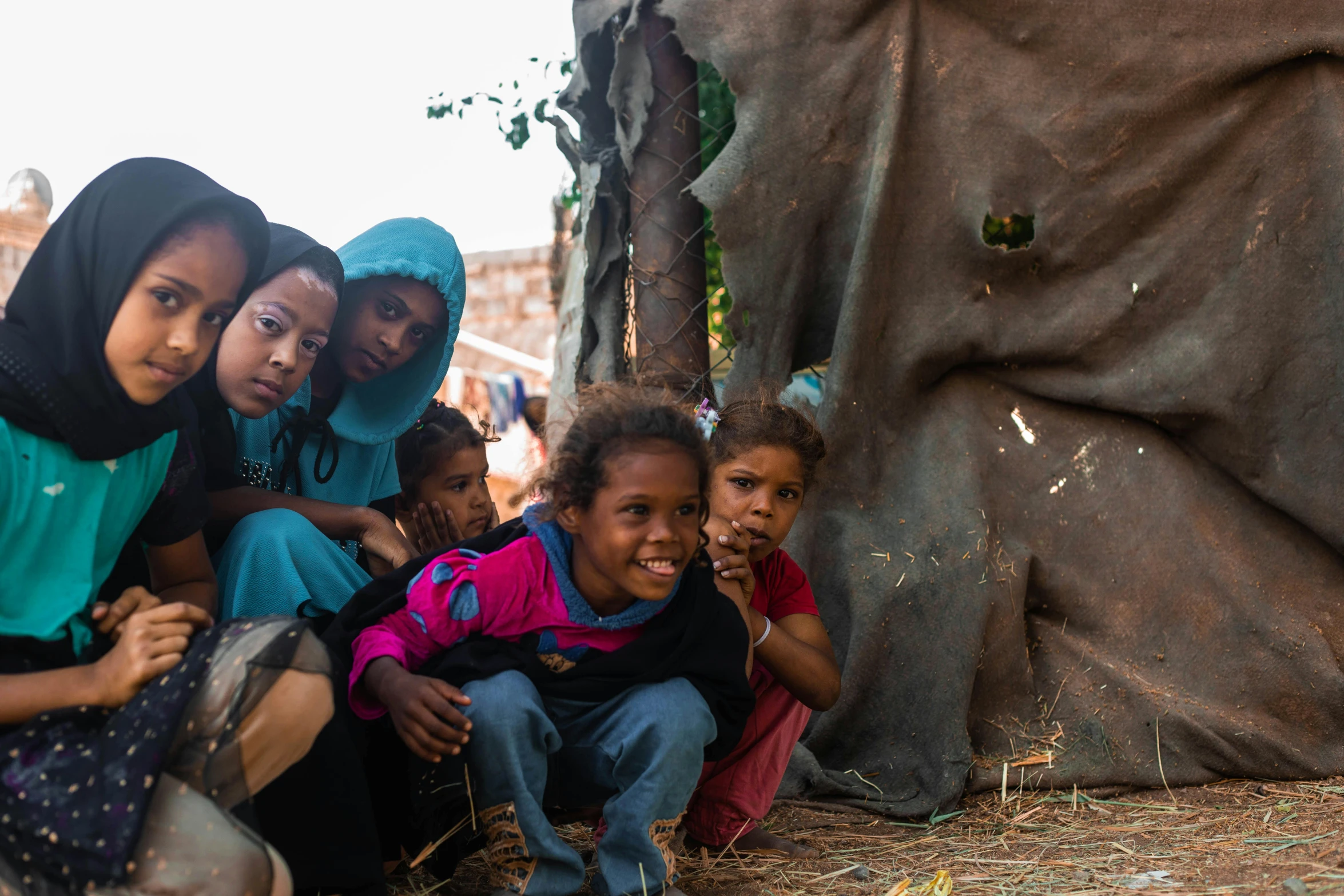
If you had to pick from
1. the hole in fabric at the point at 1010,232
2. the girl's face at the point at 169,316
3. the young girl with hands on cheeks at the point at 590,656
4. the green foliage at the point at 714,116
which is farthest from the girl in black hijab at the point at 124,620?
the hole in fabric at the point at 1010,232

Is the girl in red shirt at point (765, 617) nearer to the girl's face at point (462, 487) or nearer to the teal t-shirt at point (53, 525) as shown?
the girl's face at point (462, 487)

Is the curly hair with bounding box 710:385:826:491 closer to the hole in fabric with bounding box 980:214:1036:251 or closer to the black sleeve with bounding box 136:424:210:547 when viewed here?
the black sleeve with bounding box 136:424:210:547

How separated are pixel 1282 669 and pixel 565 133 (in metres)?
2.87

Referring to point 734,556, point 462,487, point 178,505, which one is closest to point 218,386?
point 178,505

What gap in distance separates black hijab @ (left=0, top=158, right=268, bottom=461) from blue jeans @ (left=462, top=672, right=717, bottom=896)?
83cm

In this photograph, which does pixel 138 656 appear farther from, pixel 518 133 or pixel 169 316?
pixel 518 133

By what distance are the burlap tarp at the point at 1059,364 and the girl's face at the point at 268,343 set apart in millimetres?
1245

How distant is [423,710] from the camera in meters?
2.05

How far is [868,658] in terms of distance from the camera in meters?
3.23

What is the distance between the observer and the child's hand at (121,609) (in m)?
1.86

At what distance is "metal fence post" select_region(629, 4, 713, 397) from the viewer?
11.9 ft

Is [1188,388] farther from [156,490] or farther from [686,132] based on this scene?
[156,490]

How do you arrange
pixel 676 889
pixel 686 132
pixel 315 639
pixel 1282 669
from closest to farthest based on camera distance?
pixel 315 639, pixel 676 889, pixel 1282 669, pixel 686 132

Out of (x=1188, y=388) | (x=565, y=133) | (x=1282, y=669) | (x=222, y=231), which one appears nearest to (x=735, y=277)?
(x=565, y=133)
